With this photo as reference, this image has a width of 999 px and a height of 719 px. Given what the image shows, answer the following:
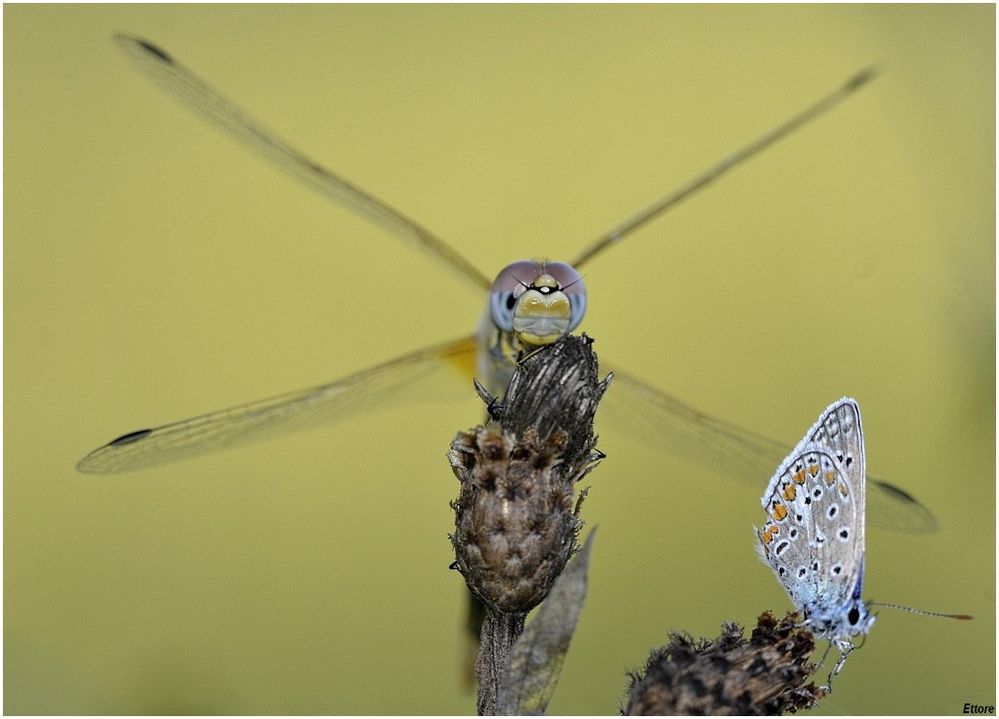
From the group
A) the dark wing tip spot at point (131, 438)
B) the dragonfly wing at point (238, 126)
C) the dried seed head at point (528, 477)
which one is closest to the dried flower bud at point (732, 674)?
the dried seed head at point (528, 477)

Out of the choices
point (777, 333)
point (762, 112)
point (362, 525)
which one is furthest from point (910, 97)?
point (362, 525)

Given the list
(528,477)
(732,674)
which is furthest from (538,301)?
(732,674)

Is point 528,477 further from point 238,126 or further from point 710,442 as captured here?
point 238,126

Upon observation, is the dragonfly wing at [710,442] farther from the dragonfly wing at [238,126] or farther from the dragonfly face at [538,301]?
the dragonfly wing at [238,126]

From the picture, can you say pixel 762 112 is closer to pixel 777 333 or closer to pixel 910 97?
pixel 910 97

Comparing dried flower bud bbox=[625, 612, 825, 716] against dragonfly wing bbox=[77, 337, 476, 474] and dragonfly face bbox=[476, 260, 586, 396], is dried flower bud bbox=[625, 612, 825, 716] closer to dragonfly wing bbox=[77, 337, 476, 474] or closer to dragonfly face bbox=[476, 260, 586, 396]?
dragonfly face bbox=[476, 260, 586, 396]

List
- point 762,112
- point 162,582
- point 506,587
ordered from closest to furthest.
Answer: point 506,587 < point 162,582 < point 762,112

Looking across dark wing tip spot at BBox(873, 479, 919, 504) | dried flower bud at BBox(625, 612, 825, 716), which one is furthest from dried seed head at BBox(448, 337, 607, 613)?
dark wing tip spot at BBox(873, 479, 919, 504)
